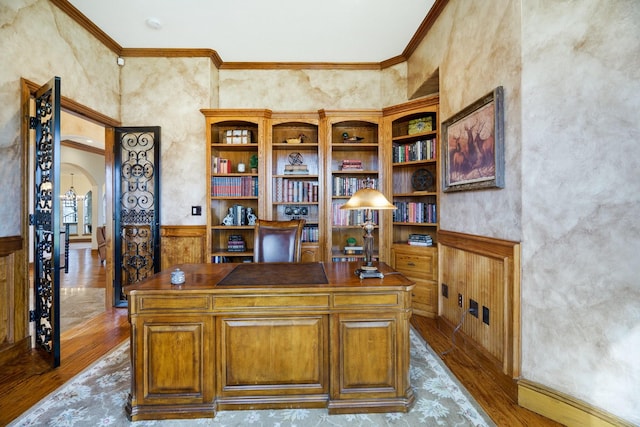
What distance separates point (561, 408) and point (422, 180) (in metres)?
2.41

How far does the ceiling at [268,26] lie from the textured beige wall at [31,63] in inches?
12.0

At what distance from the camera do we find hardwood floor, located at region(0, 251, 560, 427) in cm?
177

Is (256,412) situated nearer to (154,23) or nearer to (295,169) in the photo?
(295,169)

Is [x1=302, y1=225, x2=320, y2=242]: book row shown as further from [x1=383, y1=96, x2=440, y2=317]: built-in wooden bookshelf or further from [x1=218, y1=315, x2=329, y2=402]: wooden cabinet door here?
[x1=218, y1=315, x2=329, y2=402]: wooden cabinet door

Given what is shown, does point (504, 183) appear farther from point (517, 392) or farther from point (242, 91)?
point (242, 91)

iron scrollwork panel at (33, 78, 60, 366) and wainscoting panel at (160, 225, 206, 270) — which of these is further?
wainscoting panel at (160, 225, 206, 270)

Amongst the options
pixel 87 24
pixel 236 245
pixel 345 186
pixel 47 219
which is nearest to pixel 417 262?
pixel 345 186

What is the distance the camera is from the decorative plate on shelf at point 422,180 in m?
3.51

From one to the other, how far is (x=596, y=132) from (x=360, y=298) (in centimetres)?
154

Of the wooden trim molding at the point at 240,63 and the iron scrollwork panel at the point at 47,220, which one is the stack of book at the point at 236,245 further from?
the wooden trim molding at the point at 240,63

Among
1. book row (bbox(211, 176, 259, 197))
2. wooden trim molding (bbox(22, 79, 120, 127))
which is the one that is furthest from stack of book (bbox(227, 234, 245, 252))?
wooden trim molding (bbox(22, 79, 120, 127))

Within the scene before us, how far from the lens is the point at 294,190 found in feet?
12.5

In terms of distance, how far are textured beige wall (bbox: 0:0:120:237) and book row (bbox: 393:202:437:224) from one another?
3.65 meters

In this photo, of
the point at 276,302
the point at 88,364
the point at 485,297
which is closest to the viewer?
the point at 276,302
